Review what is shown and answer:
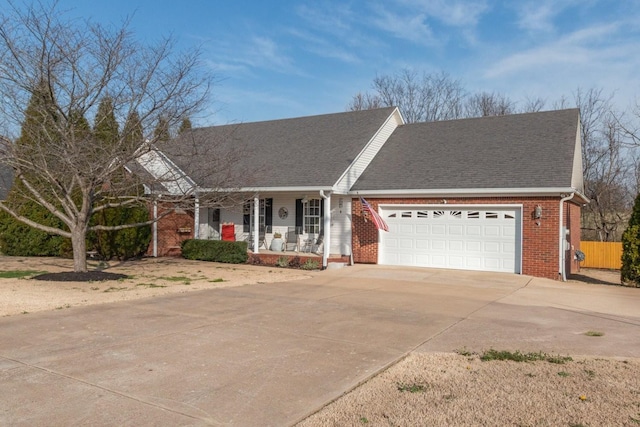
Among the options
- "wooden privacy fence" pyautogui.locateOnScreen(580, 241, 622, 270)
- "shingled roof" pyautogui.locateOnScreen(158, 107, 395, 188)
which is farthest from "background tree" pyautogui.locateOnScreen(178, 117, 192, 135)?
"wooden privacy fence" pyautogui.locateOnScreen(580, 241, 622, 270)

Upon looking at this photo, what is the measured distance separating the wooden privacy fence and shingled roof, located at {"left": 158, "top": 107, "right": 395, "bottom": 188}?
981cm

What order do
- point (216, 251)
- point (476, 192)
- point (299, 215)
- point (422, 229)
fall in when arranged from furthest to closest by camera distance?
point (299, 215) < point (216, 251) < point (422, 229) < point (476, 192)

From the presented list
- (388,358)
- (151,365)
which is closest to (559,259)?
(388,358)

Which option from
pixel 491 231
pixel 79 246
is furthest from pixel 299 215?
pixel 79 246

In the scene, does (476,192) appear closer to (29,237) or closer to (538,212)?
(538,212)

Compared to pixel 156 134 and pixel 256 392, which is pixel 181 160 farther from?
pixel 256 392

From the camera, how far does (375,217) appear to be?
16.8 metres

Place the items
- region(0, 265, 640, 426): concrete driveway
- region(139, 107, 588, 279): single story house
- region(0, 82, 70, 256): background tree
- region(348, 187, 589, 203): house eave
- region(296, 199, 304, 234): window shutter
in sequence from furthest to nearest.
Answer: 1. region(0, 82, 70, 256): background tree
2. region(296, 199, 304, 234): window shutter
3. region(139, 107, 588, 279): single story house
4. region(348, 187, 589, 203): house eave
5. region(0, 265, 640, 426): concrete driveway

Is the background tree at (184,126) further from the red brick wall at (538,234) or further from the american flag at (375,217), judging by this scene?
the red brick wall at (538,234)

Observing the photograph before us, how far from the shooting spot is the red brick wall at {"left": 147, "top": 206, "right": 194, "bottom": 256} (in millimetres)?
20469

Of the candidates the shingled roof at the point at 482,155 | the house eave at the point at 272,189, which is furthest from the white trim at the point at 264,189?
the shingled roof at the point at 482,155

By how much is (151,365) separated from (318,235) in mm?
13190

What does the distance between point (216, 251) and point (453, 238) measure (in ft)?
26.9

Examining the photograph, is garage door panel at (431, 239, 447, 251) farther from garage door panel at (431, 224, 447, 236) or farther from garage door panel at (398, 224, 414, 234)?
garage door panel at (398, 224, 414, 234)
